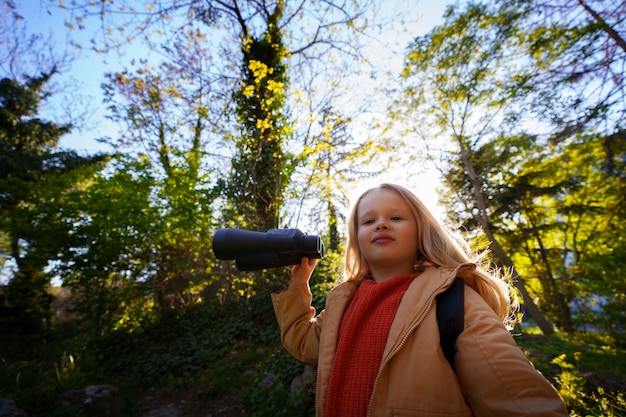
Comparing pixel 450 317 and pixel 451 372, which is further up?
pixel 450 317

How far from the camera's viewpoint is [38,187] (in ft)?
24.7

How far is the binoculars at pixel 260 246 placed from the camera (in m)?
Answer: 1.29

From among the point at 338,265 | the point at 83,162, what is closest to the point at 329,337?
the point at 338,265

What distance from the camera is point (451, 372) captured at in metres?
0.85

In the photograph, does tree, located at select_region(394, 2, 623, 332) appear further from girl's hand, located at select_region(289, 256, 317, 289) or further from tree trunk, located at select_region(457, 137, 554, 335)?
girl's hand, located at select_region(289, 256, 317, 289)

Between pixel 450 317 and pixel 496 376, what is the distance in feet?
0.65

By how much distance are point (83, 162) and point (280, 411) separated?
12.6 meters

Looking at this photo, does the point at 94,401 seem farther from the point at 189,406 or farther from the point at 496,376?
the point at 496,376

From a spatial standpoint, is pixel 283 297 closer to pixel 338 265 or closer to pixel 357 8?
pixel 338 265

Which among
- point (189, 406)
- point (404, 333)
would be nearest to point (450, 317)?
point (404, 333)

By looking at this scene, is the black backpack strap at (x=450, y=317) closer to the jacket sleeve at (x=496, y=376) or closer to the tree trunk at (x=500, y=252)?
the jacket sleeve at (x=496, y=376)

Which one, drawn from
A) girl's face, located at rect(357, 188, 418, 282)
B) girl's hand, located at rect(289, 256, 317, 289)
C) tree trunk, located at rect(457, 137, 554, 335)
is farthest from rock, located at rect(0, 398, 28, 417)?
tree trunk, located at rect(457, 137, 554, 335)

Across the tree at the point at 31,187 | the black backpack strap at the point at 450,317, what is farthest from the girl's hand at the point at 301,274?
the tree at the point at 31,187

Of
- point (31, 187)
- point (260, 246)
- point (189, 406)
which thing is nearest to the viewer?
point (260, 246)
